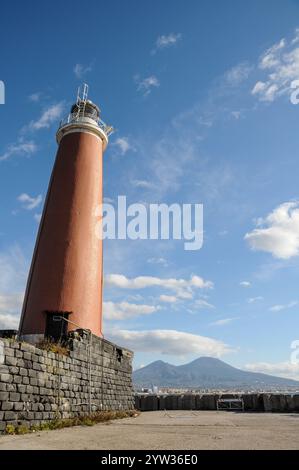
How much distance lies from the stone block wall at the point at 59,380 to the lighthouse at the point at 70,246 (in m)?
1.25

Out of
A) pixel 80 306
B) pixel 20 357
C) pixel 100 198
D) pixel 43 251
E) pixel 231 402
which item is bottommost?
pixel 231 402

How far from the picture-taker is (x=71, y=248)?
617 inches

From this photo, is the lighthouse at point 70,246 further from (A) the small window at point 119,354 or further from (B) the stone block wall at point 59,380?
(A) the small window at point 119,354

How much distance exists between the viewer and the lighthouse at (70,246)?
1468 cm

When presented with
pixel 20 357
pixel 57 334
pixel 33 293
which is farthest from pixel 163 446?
pixel 33 293

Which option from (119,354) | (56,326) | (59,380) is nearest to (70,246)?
(56,326)

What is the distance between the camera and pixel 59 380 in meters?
11.6

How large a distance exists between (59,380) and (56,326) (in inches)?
117

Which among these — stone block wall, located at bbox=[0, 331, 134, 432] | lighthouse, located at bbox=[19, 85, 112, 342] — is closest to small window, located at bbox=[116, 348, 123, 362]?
stone block wall, located at bbox=[0, 331, 134, 432]

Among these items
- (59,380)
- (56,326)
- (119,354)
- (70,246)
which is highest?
(70,246)

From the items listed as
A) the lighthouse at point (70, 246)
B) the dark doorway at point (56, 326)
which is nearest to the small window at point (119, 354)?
the lighthouse at point (70, 246)

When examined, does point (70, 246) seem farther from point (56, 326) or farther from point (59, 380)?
point (59, 380)
